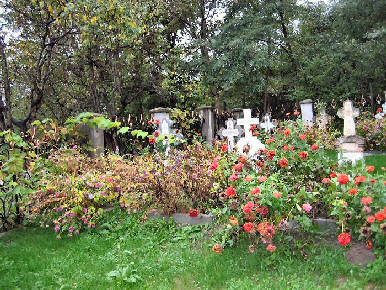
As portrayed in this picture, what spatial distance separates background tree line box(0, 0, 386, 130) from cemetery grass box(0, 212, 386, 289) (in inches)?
239

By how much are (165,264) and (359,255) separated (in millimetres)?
1797

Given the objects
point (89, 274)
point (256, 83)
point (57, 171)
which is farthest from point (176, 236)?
point (256, 83)

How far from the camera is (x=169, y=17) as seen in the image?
44.9 feet

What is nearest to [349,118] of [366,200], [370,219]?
[366,200]

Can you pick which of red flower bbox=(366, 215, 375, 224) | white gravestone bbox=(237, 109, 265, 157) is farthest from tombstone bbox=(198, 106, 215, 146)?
red flower bbox=(366, 215, 375, 224)

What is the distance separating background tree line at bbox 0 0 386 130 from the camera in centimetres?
1097

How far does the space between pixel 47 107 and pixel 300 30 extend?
1191 centimetres

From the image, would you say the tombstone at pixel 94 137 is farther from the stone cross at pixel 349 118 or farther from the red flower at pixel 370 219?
the stone cross at pixel 349 118

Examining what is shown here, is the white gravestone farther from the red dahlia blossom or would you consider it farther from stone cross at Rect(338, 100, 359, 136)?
the red dahlia blossom

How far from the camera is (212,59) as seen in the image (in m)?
13.8

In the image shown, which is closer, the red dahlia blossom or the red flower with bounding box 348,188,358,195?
the red dahlia blossom

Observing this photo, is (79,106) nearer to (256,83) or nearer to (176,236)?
(256,83)

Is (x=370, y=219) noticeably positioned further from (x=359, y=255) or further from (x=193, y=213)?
(x=193, y=213)

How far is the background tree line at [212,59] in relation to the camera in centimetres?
1097
